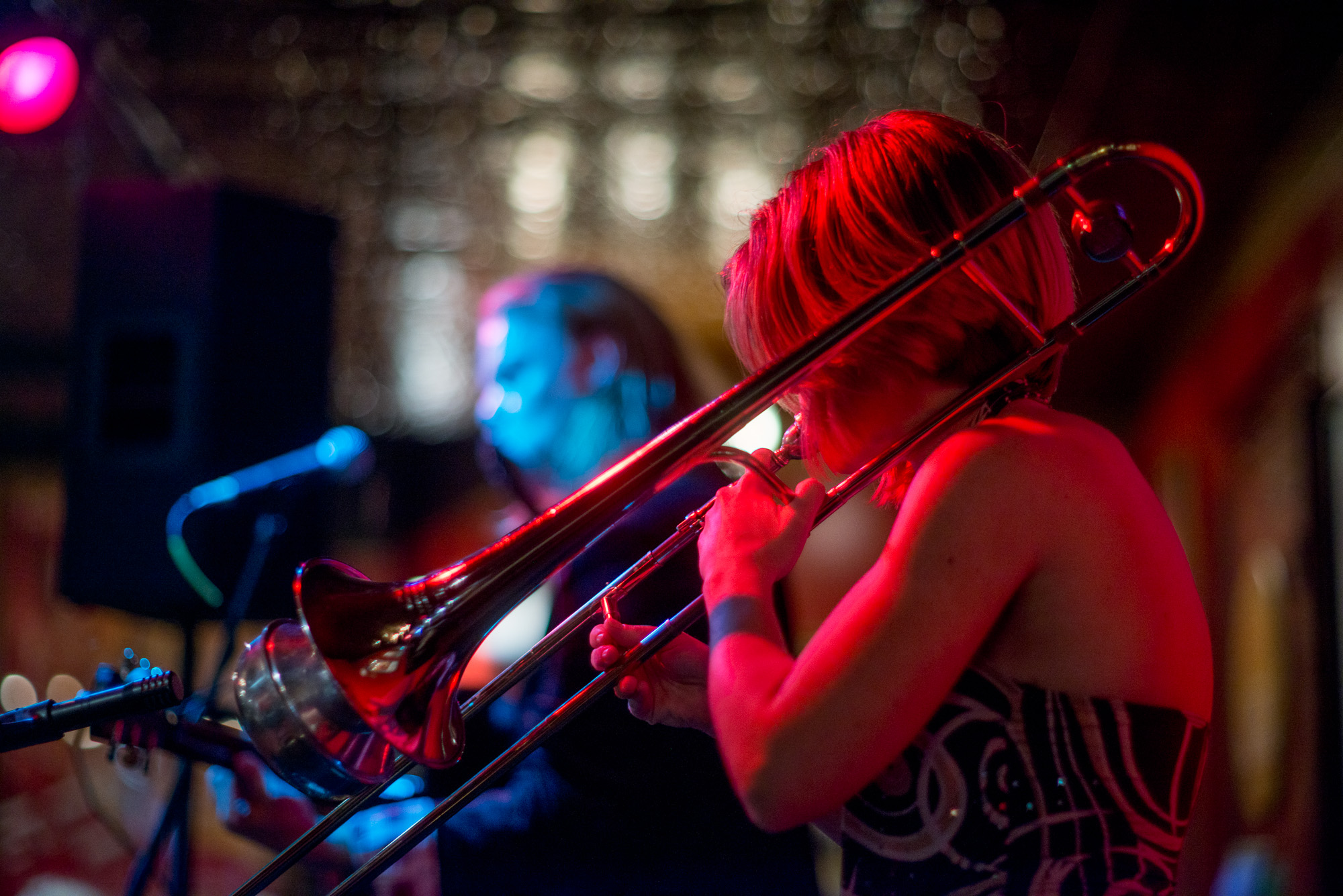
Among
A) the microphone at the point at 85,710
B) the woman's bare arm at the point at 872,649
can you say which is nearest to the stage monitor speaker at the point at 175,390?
the microphone at the point at 85,710

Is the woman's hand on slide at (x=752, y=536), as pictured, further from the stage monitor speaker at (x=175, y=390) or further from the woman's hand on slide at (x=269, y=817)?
the stage monitor speaker at (x=175, y=390)

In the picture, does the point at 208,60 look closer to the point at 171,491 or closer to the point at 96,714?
the point at 171,491

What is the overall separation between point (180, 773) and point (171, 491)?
2.47 feet

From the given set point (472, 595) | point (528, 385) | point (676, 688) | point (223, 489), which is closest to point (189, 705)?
point (223, 489)

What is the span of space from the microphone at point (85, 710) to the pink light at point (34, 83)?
Result: 8.45ft

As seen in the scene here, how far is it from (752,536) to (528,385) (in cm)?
131

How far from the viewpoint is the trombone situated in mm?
867

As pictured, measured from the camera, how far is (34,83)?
2941 mm

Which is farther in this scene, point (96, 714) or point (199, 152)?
point (199, 152)

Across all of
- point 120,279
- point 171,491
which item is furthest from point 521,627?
point 120,279

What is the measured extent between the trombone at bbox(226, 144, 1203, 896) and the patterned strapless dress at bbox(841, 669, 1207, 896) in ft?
0.89

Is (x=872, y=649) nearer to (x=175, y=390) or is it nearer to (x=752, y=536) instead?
(x=752, y=536)

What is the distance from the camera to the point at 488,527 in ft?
21.4

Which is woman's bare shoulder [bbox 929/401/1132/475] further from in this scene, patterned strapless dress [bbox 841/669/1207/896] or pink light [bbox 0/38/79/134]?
Result: pink light [bbox 0/38/79/134]
